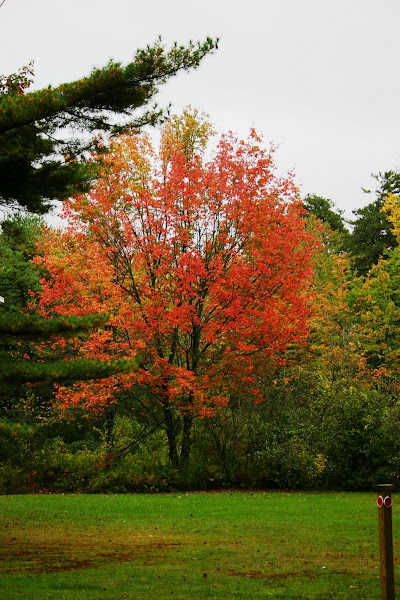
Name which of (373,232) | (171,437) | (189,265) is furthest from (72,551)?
(373,232)

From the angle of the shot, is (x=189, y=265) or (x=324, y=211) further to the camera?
(x=324, y=211)

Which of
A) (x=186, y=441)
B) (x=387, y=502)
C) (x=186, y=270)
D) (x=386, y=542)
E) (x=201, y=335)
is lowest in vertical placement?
(x=386, y=542)

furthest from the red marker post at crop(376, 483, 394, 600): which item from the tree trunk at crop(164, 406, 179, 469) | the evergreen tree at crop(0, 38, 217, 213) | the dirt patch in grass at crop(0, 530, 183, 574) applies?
the tree trunk at crop(164, 406, 179, 469)

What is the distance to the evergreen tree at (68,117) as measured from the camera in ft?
28.2

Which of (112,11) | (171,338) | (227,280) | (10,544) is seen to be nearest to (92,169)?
(112,11)

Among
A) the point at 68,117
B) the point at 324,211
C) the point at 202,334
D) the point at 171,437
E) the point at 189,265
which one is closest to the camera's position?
the point at 68,117

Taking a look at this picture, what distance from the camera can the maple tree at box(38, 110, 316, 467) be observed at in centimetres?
1773

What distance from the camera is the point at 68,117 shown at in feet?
30.3

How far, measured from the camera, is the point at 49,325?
905 cm

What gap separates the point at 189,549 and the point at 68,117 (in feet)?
20.5

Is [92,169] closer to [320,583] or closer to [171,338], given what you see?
[320,583]

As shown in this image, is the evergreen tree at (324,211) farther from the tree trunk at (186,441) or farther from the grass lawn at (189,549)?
the grass lawn at (189,549)

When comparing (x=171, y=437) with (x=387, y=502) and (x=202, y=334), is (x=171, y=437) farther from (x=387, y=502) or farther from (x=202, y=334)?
(x=387, y=502)

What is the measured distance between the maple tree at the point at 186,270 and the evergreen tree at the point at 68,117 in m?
7.62
